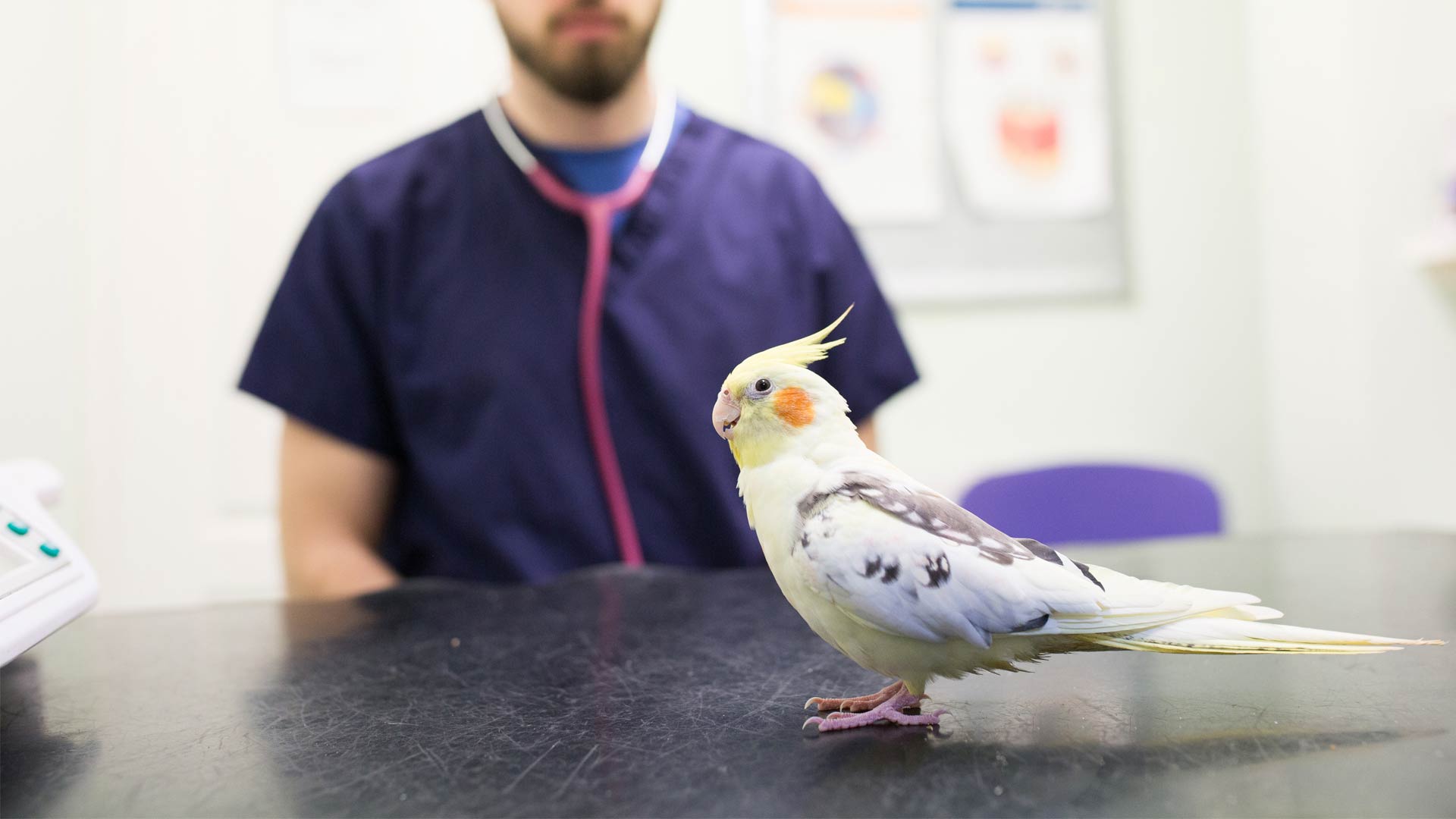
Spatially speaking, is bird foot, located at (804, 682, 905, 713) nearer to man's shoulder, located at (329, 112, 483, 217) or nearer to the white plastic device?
the white plastic device

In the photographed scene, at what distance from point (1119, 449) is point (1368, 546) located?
2.75 ft

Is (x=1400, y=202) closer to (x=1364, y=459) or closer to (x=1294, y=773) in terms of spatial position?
(x=1364, y=459)

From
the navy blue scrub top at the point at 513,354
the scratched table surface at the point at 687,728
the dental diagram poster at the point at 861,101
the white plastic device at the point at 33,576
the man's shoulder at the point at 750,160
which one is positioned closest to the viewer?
the scratched table surface at the point at 687,728

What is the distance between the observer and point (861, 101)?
1.48 meters

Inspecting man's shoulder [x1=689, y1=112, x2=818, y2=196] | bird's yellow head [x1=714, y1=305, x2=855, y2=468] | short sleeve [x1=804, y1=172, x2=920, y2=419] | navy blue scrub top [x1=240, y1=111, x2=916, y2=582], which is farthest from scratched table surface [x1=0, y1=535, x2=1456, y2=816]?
man's shoulder [x1=689, y1=112, x2=818, y2=196]

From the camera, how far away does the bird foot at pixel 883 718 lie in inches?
12.7

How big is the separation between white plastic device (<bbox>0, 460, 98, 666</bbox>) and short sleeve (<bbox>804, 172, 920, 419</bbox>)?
62cm

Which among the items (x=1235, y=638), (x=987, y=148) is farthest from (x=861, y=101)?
(x=1235, y=638)

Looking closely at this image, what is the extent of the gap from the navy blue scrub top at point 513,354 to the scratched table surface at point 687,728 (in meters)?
0.29

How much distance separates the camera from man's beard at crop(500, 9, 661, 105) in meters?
0.87

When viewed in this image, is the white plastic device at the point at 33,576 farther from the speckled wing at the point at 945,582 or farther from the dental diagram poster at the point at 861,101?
the dental diagram poster at the point at 861,101

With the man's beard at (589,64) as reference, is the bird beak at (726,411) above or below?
below

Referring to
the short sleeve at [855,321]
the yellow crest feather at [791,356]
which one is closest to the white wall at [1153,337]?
the short sleeve at [855,321]

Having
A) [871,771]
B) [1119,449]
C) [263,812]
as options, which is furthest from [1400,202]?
[263,812]
